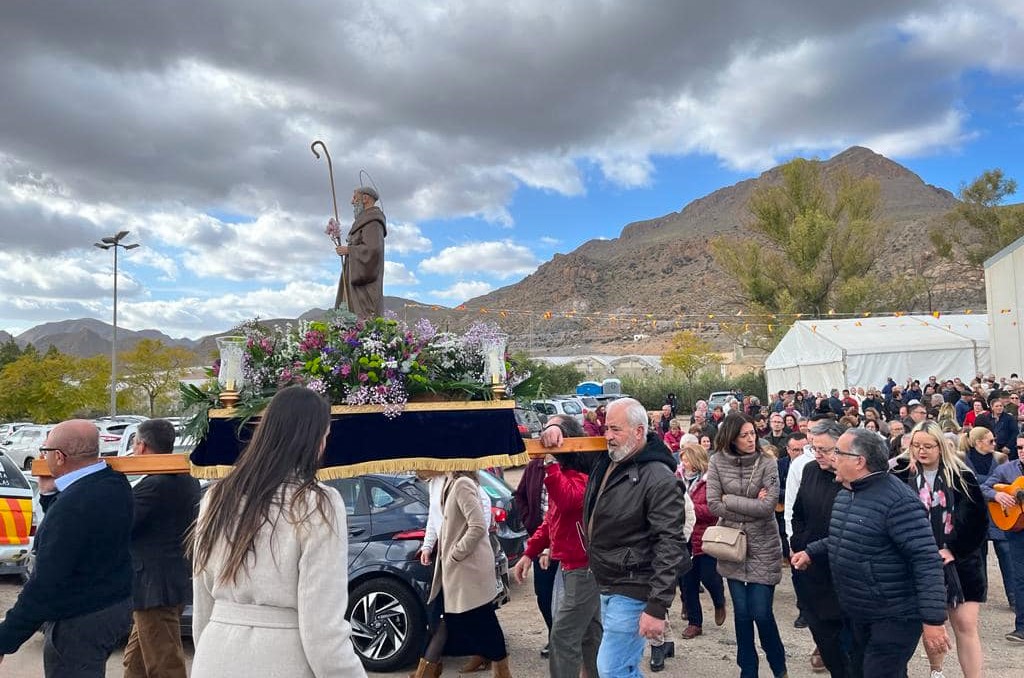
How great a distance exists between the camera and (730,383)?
48.7m

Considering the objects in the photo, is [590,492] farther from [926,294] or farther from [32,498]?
[926,294]

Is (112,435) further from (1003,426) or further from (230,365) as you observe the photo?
(1003,426)

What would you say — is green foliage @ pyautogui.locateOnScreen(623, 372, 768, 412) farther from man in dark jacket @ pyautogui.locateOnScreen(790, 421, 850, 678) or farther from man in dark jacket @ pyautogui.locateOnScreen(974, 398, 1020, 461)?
man in dark jacket @ pyautogui.locateOnScreen(790, 421, 850, 678)

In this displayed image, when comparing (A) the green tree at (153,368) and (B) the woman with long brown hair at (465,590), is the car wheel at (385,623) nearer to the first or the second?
(B) the woman with long brown hair at (465,590)

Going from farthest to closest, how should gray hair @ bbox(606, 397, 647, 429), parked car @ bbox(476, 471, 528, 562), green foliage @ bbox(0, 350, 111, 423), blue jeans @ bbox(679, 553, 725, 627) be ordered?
green foliage @ bbox(0, 350, 111, 423), parked car @ bbox(476, 471, 528, 562), blue jeans @ bbox(679, 553, 725, 627), gray hair @ bbox(606, 397, 647, 429)

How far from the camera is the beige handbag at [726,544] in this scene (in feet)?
18.8

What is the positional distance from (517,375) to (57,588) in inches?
105

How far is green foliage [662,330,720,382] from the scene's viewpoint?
59.7m

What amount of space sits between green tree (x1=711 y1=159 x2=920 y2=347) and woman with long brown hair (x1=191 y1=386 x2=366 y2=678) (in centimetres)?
5132

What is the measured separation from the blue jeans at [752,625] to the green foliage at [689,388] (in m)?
41.5

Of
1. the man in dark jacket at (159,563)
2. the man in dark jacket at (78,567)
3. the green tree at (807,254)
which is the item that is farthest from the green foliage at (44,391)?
the man in dark jacket at (78,567)

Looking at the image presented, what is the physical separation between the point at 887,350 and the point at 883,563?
91.5ft

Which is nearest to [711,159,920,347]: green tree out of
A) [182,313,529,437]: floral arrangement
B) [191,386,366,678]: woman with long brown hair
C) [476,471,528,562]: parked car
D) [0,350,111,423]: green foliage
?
[0,350,111,423]: green foliage

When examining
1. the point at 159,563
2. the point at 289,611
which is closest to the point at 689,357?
the point at 159,563
